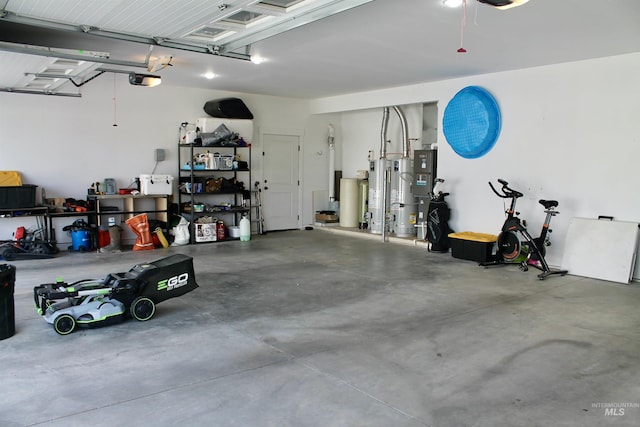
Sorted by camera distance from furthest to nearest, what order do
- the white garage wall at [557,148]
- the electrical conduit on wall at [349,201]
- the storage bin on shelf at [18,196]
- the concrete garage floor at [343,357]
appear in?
the electrical conduit on wall at [349,201] → the storage bin on shelf at [18,196] → the white garage wall at [557,148] → the concrete garage floor at [343,357]

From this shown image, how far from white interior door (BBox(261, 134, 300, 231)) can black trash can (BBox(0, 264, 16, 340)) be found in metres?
6.73

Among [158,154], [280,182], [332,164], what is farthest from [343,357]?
[332,164]

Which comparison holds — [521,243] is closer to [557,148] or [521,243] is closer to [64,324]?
[557,148]

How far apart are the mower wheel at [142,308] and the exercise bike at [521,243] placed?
475 cm

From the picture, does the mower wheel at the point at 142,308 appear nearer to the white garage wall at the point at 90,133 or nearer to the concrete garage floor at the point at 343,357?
the concrete garage floor at the point at 343,357

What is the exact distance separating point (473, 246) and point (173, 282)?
4.63 metres

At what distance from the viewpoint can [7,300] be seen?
13.4 feet

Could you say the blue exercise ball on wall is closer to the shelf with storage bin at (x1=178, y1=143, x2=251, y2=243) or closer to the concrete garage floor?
the concrete garage floor

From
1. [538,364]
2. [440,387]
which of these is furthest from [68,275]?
[538,364]

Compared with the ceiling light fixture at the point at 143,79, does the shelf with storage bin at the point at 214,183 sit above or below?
below

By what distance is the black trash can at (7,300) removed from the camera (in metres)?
3.99

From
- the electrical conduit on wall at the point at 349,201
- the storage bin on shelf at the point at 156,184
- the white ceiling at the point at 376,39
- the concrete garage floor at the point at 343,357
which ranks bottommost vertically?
the concrete garage floor at the point at 343,357

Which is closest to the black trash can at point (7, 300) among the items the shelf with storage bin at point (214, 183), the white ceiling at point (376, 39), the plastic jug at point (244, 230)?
the white ceiling at point (376, 39)

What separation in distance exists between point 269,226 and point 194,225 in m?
2.15
